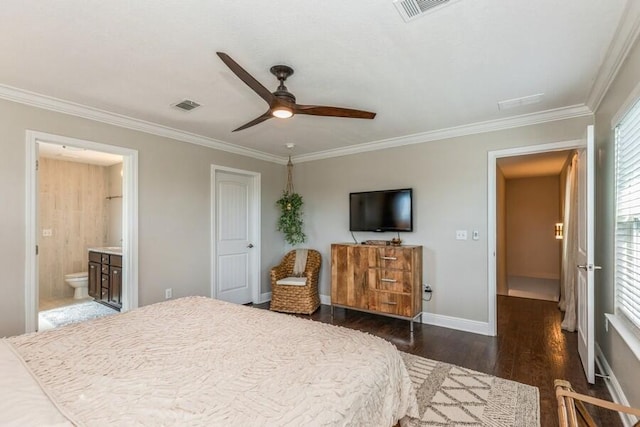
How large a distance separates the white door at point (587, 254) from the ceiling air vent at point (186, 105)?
133 inches

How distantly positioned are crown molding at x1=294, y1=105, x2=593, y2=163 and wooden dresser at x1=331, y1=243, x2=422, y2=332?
1435mm

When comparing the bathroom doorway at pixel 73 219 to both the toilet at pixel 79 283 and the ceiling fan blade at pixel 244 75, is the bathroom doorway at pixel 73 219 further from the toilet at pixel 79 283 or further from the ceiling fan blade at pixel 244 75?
the ceiling fan blade at pixel 244 75

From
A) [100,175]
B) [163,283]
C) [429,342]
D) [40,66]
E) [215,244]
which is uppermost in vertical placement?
[40,66]

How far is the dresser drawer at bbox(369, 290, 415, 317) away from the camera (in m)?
3.73

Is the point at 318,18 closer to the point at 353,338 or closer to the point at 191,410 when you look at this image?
the point at 353,338

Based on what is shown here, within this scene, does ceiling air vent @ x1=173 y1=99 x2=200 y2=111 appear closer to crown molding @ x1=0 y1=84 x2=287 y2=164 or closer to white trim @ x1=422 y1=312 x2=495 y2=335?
crown molding @ x1=0 y1=84 x2=287 y2=164

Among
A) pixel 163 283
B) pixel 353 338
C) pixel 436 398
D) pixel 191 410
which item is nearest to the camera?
pixel 191 410

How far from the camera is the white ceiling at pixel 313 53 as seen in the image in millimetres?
1755

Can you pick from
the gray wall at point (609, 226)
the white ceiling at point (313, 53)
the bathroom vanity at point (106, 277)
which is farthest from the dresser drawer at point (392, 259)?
the bathroom vanity at point (106, 277)

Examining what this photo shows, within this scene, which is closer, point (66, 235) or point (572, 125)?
point (572, 125)

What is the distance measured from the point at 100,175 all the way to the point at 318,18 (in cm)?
565

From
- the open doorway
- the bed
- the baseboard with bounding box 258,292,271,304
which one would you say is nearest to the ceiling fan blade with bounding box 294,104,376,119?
the bed

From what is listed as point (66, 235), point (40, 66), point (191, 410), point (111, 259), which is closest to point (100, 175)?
point (66, 235)

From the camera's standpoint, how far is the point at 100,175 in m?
5.77
